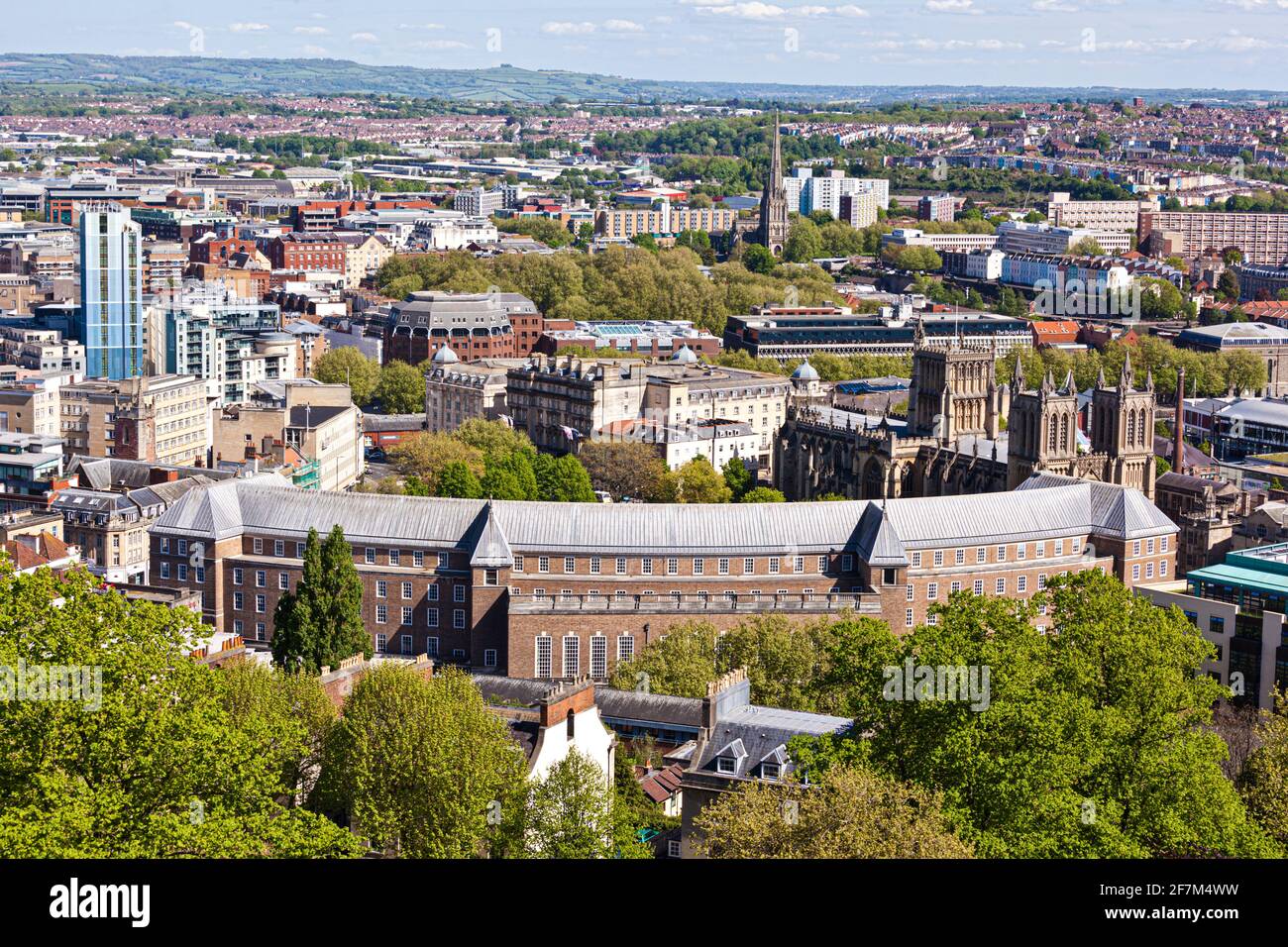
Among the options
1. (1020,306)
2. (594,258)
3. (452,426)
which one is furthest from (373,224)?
(452,426)

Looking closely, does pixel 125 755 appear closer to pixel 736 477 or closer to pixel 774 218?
pixel 736 477

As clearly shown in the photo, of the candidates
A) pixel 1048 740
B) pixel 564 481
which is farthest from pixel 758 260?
pixel 1048 740

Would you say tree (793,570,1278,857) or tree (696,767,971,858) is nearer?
tree (696,767,971,858)

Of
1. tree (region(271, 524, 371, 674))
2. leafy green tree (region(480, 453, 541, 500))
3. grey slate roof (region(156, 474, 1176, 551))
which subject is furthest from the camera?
leafy green tree (region(480, 453, 541, 500))

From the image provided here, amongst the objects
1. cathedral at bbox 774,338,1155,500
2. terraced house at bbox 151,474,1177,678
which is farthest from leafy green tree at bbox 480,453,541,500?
terraced house at bbox 151,474,1177,678

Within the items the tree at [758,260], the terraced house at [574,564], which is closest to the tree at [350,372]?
the terraced house at [574,564]

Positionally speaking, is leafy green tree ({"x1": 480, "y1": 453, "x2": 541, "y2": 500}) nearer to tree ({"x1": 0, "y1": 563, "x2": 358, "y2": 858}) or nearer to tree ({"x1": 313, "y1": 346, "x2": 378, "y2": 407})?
tree ({"x1": 313, "y1": 346, "x2": 378, "y2": 407})
